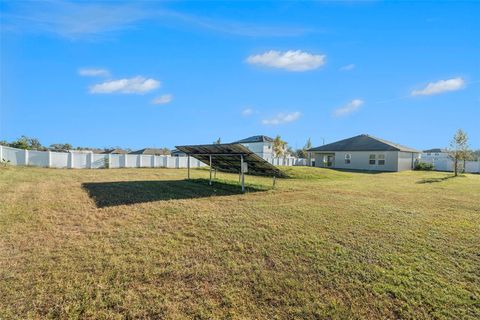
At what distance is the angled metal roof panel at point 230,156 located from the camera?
11.8 metres

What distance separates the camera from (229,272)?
16.4ft

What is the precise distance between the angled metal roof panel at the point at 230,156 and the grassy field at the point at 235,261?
3296mm

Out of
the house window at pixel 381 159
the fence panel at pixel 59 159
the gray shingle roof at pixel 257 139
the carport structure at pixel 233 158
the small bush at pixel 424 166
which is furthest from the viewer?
the gray shingle roof at pixel 257 139

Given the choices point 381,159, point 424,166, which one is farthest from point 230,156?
point 424,166

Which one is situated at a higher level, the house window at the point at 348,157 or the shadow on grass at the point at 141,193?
the house window at the point at 348,157

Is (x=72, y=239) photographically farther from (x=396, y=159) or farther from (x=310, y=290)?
(x=396, y=159)

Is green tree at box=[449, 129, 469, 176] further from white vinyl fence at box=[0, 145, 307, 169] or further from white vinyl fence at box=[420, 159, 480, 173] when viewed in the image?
white vinyl fence at box=[0, 145, 307, 169]

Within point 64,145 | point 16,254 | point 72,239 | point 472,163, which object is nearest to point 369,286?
point 72,239

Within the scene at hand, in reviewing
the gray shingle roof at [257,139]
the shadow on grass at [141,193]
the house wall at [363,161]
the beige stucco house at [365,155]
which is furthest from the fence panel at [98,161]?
the gray shingle roof at [257,139]

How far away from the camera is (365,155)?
33.5 meters

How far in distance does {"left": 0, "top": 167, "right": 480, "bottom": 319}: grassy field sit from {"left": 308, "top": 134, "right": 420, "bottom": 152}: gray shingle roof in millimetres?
24970

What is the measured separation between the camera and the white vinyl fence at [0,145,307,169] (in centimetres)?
2189

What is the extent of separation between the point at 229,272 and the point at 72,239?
11.4ft

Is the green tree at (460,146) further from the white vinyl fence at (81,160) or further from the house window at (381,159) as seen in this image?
the white vinyl fence at (81,160)
